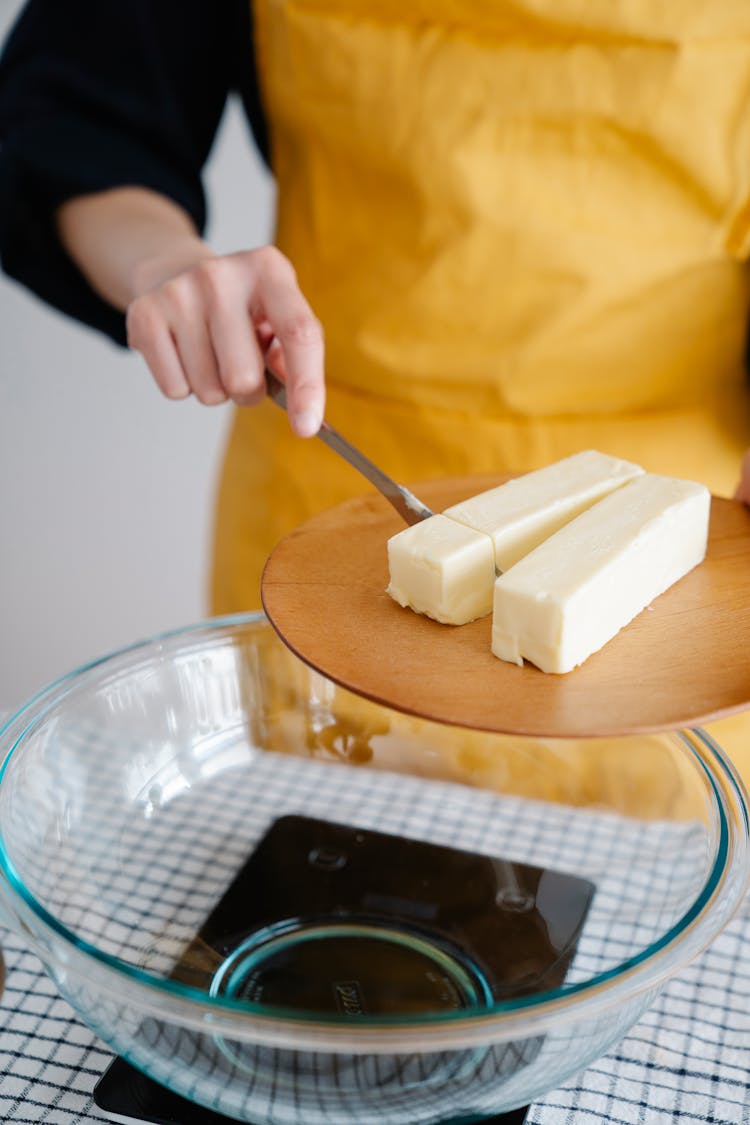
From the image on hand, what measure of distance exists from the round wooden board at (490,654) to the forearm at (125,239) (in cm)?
38

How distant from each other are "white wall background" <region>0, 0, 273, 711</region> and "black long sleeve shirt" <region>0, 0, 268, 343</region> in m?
1.00

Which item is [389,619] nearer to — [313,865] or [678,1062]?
[313,865]

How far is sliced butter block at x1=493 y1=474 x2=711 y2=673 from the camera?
0.82m

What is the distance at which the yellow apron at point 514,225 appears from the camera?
3.93 feet

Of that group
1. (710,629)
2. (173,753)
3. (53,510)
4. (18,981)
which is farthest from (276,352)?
(53,510)

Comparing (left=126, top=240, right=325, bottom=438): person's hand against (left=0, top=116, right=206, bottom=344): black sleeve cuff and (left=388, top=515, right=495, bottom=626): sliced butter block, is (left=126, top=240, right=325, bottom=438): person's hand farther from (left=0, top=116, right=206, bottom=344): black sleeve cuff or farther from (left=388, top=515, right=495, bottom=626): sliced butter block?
(left=0, top=116, right=206, bottom=344): black sleeve cuff

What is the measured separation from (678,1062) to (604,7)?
0.97 meters

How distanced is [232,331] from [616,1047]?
66 centimetres

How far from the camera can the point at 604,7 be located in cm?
116

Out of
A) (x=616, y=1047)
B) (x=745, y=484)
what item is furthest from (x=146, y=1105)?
(x=745, y=484)

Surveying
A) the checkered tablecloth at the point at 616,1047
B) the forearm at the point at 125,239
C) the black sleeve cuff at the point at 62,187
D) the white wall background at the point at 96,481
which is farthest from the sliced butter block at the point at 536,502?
the white wall background at the point at 96,481

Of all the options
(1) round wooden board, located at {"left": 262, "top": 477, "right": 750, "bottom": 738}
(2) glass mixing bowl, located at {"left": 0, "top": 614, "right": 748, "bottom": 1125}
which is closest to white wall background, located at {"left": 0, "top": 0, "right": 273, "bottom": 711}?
(2) glass mixing bowl, located at {"left": 0, "top": 614, "right": 748, "bottom": 1125}

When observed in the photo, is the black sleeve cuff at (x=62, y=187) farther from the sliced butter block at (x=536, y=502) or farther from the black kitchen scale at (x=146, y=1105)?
the black kitchen scale at (x=146, y=1105)

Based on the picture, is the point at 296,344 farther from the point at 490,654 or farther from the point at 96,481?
the point at 96,481
